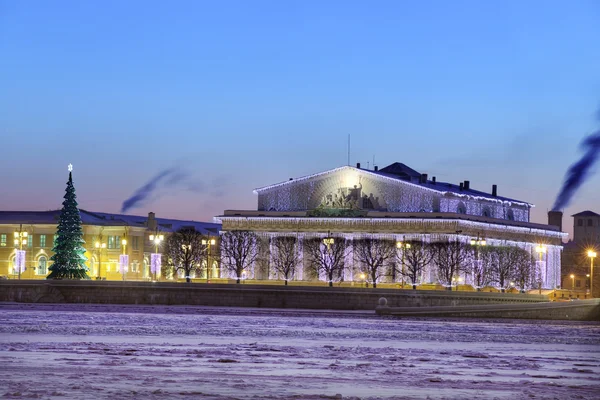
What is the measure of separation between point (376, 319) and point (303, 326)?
30.3ft

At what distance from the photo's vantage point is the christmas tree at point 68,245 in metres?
83.2

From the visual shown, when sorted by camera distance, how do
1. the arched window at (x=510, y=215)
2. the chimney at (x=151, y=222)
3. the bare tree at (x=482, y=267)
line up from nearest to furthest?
1. the bare tree at (x=482, y=267)
2. the arched window at (x=510, y=215)
3. the chimney at (x=151, y=222)

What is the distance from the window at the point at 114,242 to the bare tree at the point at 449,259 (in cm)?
2558

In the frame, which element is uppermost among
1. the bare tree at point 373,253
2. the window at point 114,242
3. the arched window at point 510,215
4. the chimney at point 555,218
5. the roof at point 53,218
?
the chimney at point 555,218

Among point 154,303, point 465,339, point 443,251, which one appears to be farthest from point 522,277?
point 465,339

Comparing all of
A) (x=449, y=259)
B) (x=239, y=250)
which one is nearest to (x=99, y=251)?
(x=239, y=250)

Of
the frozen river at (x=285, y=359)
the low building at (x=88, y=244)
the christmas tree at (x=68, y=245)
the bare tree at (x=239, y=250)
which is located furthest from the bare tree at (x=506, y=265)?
the frozen river at (x=285, y=359)

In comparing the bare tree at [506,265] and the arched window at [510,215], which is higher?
the arched window at [510,215]

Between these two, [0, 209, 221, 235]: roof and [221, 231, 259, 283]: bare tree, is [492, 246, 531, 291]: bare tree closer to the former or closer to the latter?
[221, 231, 259, 283]: bare tree

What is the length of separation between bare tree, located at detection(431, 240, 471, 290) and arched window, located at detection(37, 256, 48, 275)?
27663 mm

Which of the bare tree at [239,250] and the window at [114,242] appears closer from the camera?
the bare tree at [239,250]

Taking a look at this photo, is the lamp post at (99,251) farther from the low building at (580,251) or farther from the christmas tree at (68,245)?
the low building at (580,251)

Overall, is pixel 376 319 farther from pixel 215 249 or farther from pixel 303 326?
pixel 215 249

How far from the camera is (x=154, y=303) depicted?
78062mm
